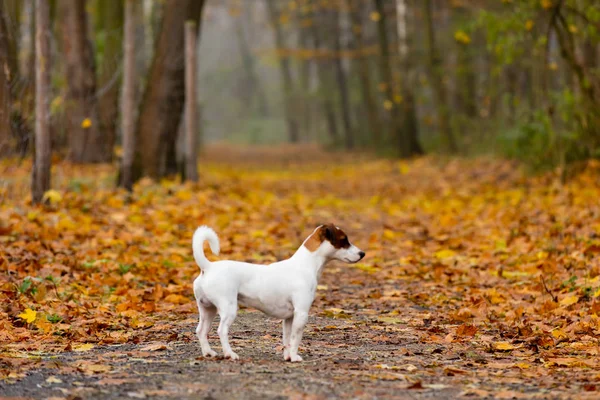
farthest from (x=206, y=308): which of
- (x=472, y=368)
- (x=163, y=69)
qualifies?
(x=163, y=69)

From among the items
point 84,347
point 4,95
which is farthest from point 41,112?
point 84,347

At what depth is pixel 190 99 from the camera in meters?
18.2

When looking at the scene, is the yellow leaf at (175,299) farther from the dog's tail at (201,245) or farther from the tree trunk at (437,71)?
the tree trunk at (437,71)

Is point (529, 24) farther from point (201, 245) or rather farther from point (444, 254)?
point (201, 245)

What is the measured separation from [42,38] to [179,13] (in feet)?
18.9

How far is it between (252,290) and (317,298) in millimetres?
3021

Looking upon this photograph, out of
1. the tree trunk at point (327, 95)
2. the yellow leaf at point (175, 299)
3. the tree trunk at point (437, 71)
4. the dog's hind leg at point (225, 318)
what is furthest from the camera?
the tree trunk at point (327, 95)

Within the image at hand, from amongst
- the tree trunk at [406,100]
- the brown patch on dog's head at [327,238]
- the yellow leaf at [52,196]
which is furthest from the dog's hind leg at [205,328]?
the tree trunk at [406,100]

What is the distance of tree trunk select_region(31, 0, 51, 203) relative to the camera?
1301 centimetres

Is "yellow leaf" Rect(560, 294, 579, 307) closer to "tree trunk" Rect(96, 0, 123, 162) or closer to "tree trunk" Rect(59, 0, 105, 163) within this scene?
"tree trunk" Rect(96, 0, 123, 162)

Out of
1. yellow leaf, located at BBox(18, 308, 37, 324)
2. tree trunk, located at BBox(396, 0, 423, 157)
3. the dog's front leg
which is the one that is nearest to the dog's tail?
the dog's front leg

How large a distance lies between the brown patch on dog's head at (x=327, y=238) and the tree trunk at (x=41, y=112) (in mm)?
7797

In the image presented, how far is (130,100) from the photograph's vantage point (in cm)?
1580

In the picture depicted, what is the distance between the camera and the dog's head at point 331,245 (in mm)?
6156
